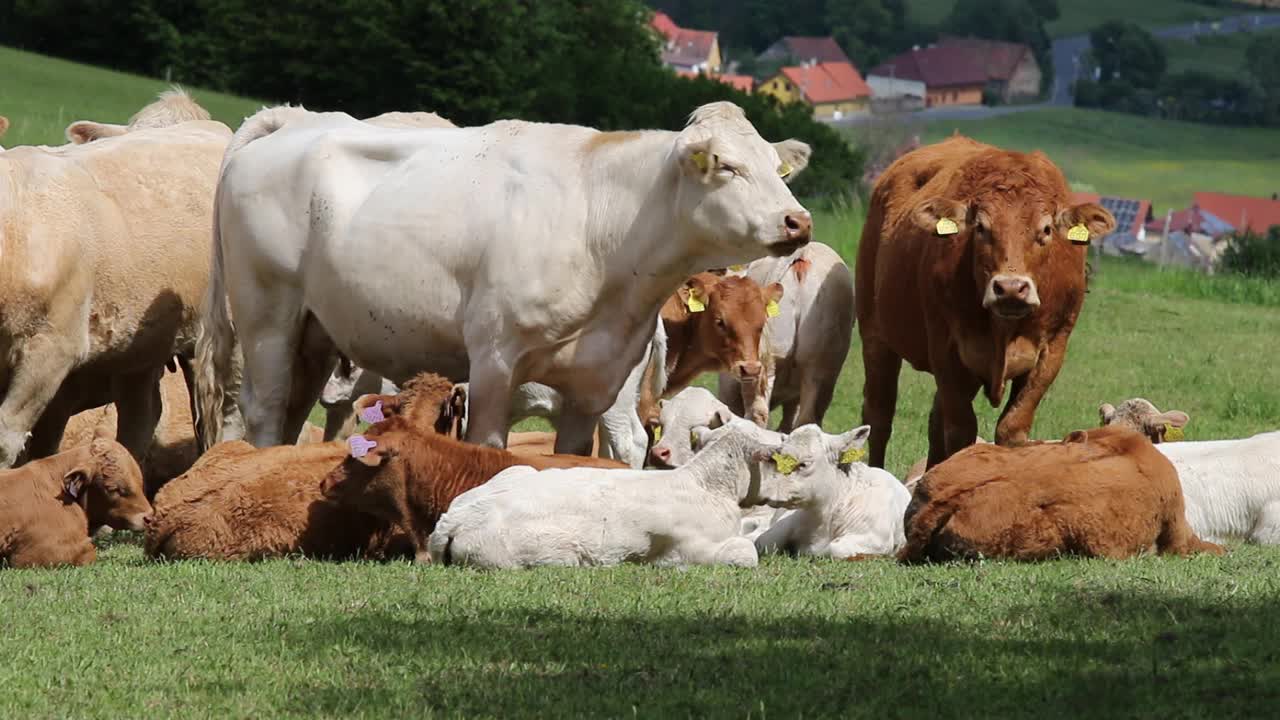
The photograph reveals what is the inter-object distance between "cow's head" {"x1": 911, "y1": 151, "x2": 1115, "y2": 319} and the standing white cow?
460 cm

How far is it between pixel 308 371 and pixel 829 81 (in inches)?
5576

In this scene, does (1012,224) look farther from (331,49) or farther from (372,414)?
(331,49)

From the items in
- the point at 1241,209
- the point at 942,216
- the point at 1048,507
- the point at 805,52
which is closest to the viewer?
the point at 1048,507

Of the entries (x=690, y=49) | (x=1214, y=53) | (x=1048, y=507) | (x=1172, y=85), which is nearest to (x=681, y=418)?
(x=1048, y=507)

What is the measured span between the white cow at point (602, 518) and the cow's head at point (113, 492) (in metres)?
1.77

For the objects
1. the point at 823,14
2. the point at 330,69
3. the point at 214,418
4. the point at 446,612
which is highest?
the point at 446,612

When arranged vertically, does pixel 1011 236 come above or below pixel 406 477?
above

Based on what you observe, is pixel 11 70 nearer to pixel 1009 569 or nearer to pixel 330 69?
pixel 330 69

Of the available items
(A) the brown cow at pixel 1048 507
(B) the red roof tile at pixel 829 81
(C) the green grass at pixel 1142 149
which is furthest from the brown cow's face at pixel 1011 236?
(B) the red roof tile at pixel 829 81

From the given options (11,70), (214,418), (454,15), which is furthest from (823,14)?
(214,418)

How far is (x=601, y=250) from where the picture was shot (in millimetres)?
10766

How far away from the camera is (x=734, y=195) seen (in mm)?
10492

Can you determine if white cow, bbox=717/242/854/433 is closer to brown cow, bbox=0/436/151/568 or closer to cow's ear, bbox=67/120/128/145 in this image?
cow's ear, bbox=67/120/128/145

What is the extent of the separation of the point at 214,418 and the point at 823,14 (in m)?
171
